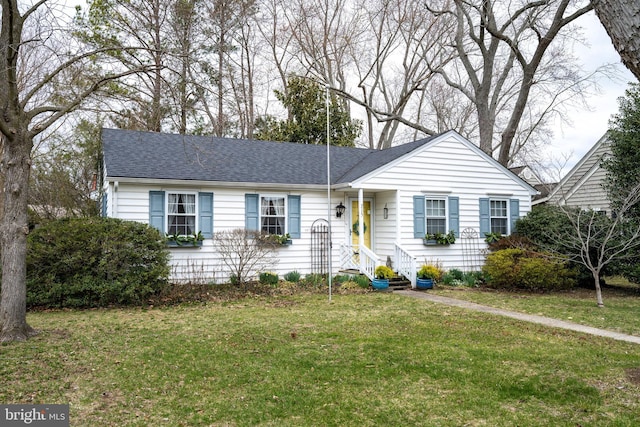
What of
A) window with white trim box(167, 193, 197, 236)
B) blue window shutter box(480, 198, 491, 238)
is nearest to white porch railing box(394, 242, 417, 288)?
blue window shutter box(480, 198, 491, 238)

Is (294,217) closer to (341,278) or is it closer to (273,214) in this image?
(273,214)

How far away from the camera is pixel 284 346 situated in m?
6.57

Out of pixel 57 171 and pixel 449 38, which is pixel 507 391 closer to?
pixel 57 171

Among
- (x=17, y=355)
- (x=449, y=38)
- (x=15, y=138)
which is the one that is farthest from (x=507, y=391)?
(x=449, y=38)

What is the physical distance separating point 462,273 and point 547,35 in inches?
457

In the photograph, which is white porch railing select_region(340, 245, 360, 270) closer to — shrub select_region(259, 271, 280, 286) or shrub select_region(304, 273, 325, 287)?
shrub select_region(304, 273, 325, 287)

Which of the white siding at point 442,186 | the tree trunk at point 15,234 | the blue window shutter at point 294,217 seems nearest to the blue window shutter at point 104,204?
the blue window shutter at point 294,217

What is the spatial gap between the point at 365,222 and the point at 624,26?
40.0ft

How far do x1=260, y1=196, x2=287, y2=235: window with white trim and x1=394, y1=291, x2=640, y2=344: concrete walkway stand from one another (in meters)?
4.00

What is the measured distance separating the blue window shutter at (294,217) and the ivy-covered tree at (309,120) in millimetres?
9753

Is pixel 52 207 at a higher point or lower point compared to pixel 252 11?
lower

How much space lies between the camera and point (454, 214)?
1534 cm

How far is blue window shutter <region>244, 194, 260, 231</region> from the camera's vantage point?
534 inches

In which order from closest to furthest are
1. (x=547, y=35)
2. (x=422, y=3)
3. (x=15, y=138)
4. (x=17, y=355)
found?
(x=17, y=355)
(x=15, y=138)
(x=547, y=35)
(x=422, y=3)
